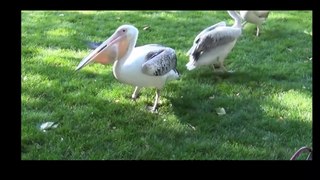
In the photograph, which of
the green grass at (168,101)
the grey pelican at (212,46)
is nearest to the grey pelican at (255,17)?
the green grass at (168,101)

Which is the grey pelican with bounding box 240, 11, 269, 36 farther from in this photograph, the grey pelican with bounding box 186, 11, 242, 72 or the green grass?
the grey pelican with bounding box 186, 11, 242, 72

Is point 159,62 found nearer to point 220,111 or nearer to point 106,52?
point 106,52

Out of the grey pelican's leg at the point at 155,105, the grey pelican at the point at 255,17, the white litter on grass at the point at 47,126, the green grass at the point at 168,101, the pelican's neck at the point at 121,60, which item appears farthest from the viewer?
the grey pelican at the point at 255,17

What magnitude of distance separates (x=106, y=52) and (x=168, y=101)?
0.66 metres

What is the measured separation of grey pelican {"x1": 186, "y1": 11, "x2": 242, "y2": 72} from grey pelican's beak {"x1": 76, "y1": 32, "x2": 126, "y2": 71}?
79 centimetres

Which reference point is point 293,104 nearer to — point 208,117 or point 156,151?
point 208,117

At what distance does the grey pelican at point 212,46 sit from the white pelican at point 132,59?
0.42 m

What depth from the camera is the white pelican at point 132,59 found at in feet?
9.83

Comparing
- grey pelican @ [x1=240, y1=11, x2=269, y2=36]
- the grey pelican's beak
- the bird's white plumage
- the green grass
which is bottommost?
the green grass

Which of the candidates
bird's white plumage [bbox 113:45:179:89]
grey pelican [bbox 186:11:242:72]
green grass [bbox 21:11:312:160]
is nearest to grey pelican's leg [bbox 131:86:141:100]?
green grass [bbox 21:11:312:160]

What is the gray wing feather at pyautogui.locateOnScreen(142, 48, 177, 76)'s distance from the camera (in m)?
3.13

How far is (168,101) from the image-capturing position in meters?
3.44

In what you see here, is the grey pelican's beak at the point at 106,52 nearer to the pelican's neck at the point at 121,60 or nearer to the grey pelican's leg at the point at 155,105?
the pelican's neck at the point at 121,60

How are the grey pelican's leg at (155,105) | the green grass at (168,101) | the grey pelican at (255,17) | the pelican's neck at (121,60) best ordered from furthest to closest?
the grey pelican at (255,17) → the grey pelican's leg at (155,105) → the pelican's neck at (121,60) → the green grass at (168,101)
